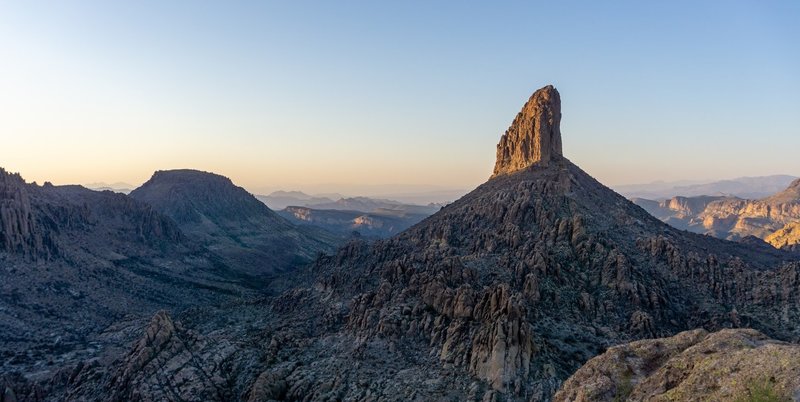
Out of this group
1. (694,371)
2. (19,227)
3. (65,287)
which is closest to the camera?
(694,371)

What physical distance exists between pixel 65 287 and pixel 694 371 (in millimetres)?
162567

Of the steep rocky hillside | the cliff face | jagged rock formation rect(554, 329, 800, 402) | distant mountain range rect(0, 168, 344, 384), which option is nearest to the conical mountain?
distant mountain range rect(0, 168, 344, 384)

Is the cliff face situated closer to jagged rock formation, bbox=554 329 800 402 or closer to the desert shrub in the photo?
jagged rock formation, bbox=554 329 800 402

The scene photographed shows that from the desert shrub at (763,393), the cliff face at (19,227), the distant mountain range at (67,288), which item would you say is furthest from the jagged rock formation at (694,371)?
the cliff face at (19,227)

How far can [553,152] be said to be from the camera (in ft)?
515

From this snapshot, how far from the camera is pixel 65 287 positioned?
145m

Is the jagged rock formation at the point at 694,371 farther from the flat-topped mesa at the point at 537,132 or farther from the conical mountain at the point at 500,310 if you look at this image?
the flat-topped mesa at the point at 537,132

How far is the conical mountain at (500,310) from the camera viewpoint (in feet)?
232

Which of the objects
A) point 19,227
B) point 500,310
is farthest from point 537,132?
point 19,227

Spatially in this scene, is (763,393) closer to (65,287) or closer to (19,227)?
(65,287)

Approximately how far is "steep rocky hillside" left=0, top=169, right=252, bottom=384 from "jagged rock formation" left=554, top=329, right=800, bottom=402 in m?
103

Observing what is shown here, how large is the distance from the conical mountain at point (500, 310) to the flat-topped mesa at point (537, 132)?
24655 millimetres

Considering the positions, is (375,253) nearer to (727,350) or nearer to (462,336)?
(462,336)

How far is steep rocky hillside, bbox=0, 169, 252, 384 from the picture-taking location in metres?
112
